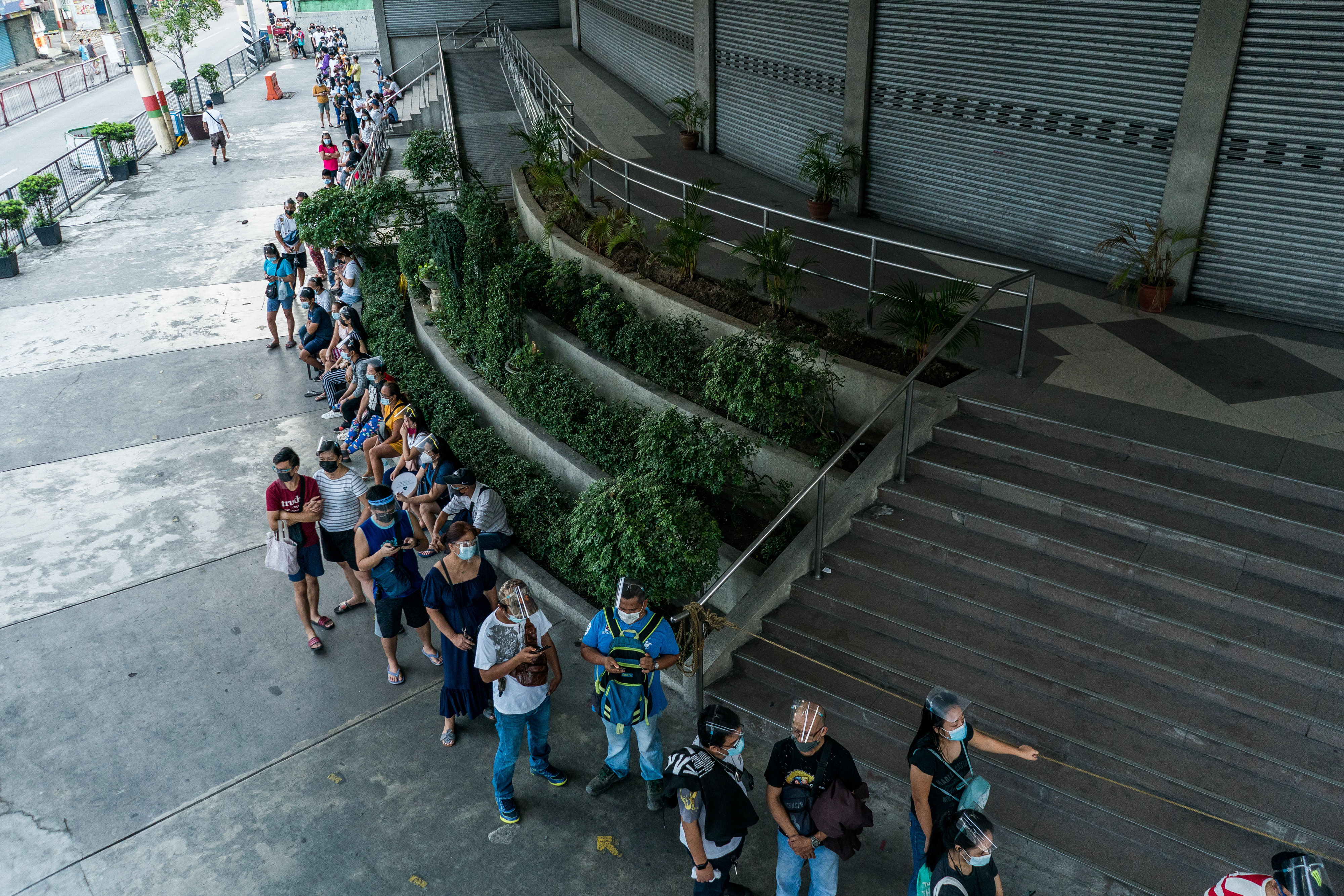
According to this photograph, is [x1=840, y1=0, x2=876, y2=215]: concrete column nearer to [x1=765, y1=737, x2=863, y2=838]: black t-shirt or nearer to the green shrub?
the green shrub

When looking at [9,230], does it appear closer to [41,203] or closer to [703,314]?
[41,203]

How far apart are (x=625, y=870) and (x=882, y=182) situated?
9.31 m

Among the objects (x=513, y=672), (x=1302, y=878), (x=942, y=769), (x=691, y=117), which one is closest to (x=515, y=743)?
(x=513, y=672)

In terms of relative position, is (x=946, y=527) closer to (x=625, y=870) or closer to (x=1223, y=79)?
(x=625, y=870)

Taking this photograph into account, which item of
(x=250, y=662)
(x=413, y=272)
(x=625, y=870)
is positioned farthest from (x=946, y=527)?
(x=413, y=272)

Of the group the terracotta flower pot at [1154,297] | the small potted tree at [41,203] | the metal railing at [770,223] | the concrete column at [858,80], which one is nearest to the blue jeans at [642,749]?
the metal railing at [770,223]

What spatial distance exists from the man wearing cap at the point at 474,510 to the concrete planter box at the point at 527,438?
2.70 ft

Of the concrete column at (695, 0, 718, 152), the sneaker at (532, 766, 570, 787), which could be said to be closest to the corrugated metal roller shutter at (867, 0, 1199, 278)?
the concrete column at (695, 0, 718, 152)

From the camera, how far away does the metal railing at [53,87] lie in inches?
1412

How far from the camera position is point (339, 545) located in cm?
771

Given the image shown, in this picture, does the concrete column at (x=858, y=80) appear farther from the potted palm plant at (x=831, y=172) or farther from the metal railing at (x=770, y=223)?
the metal railing at (x=770, y=223)

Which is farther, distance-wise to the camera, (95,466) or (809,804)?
(95,466)

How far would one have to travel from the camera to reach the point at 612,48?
22.2 meters

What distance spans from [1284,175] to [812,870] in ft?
24.7
